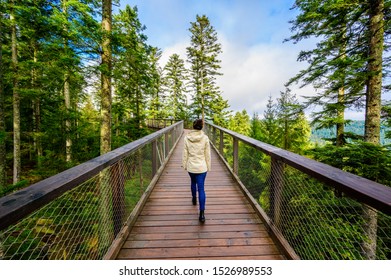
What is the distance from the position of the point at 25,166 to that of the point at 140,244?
19371 millimetres

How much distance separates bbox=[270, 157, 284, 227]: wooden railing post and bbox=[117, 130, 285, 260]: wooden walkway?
31 cm

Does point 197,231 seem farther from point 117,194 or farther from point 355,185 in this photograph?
point 355,185

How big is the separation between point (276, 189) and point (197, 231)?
1.33 m

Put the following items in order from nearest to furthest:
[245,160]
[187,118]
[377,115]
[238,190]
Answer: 1. [238,190]
2. [377,115]
3. [245,160]
4. [187,118]

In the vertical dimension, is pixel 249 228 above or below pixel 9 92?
below

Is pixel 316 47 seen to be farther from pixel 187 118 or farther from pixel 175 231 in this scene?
pixel 187 118

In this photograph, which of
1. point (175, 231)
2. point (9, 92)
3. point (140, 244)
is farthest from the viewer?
point (9, 92)

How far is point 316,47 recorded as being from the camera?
859 centimetres

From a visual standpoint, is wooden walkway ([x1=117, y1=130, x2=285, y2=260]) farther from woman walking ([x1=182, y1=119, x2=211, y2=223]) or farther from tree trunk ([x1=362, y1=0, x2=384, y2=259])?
tree trunk ([x1=362, y1=0, x2=384, y2=259])

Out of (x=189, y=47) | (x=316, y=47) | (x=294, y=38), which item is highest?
(x=189, y=47)

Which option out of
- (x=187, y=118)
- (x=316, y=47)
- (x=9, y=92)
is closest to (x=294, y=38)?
(x=316, y=47)

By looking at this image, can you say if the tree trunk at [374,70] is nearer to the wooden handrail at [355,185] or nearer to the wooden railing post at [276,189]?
the wooden railing post at [276,189]

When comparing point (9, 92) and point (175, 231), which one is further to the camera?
point (9, 92)

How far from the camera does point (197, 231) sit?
2801mm
